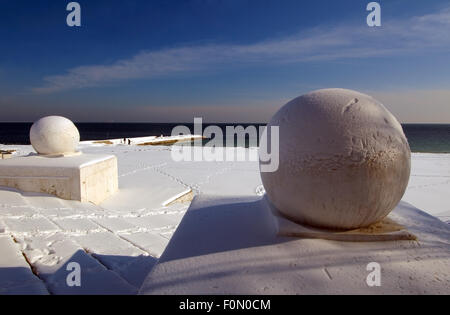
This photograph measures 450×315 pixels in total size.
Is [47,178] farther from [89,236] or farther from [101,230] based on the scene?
[89,236]

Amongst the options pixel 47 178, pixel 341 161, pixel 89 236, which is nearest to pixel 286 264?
pixel 341 161

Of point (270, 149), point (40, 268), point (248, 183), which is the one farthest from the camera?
point (248, 183)

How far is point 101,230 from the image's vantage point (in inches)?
235

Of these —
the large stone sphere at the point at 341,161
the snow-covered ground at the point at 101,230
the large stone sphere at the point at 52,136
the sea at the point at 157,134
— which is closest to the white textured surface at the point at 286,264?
the large stone sphere at the point at 341,161

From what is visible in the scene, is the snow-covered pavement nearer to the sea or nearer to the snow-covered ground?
the snow-covered ground

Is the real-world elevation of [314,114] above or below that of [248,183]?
above

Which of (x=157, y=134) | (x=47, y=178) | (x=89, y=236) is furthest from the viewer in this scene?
(x=157, y=134)

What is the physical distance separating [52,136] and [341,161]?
8.55m

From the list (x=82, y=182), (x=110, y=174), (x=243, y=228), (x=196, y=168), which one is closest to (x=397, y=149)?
(x=243, y=228)

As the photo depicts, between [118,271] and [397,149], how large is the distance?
4112 millimetres

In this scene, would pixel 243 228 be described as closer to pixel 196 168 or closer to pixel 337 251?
pixel 337 251

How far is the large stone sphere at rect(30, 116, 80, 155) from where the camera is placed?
27.8ft

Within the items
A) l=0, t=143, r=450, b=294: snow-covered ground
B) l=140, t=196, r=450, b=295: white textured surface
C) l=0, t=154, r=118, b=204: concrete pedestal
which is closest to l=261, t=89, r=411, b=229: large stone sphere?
l=140, t=196, r=450, b=295: white textured surface

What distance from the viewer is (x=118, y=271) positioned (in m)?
4.34
